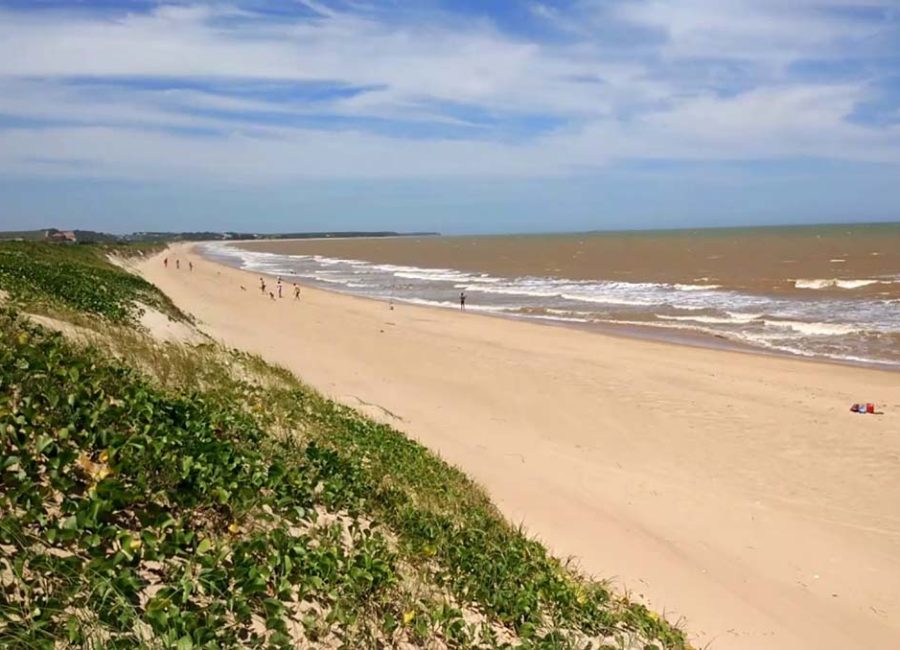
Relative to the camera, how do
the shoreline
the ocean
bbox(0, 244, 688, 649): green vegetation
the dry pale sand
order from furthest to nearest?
the ocean, the shoreline, the dry pale sand, bbox(0, 244, 688, 649): green vegetation

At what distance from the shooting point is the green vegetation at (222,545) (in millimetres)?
3047

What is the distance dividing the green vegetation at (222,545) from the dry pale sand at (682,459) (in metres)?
1.75

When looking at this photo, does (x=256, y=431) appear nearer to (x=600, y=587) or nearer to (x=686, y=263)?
(x=600, y=587)

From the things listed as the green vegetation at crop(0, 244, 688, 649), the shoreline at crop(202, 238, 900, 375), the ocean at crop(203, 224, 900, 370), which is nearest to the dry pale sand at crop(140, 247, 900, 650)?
the shoreline at crop(202, 238, 900, 375)

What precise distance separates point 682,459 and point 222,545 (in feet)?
29.6

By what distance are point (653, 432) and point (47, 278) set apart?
41.8 ft

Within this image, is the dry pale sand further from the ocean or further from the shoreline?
the ocean

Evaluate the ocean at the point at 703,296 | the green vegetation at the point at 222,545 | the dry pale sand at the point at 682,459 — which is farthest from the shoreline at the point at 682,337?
the green vegetation at the point at 222,545

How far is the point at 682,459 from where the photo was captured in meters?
11.1

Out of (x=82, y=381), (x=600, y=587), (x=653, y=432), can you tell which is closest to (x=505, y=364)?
(x=653, y=432)

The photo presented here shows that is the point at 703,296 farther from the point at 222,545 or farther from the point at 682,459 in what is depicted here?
the point at 222,545

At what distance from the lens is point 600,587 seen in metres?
5.70

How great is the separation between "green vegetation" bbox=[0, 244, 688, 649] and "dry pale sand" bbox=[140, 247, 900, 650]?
175 centimetres

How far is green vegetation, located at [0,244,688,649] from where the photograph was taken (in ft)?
10.00
